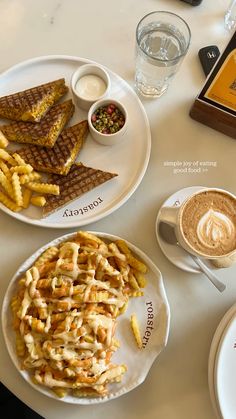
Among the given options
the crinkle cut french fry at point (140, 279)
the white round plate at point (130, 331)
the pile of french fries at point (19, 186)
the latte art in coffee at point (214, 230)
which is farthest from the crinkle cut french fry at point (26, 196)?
the latte art in coffee at point (214, 230)

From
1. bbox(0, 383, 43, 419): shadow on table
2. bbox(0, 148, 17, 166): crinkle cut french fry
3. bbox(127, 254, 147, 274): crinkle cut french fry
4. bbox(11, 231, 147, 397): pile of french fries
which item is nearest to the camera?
bbox(11, 231, 147, 397): pile of french fries

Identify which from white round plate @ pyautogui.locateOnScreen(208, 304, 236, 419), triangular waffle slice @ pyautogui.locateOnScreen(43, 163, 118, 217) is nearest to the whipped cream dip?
triangular waffle slice @ pyautogui.locateOnScreen(43, 163, 118, 217)

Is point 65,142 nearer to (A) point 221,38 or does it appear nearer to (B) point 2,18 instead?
(B) point 2,18

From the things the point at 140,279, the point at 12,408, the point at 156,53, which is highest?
the point at 156,53

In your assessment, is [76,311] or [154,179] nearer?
[76,311]

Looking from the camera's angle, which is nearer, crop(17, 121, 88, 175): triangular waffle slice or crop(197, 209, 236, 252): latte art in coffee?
crop(197, 209, 236, 252): latte art in coffee

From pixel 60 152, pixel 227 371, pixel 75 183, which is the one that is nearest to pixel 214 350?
pixel 227 371

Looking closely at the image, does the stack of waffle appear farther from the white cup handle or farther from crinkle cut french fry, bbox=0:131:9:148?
the white cup handle

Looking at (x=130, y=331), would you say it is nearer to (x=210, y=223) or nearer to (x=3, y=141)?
(x=210, y=223)

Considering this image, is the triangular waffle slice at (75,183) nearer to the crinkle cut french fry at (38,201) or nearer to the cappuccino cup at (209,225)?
the crinkle cut french fry at (38,201)
